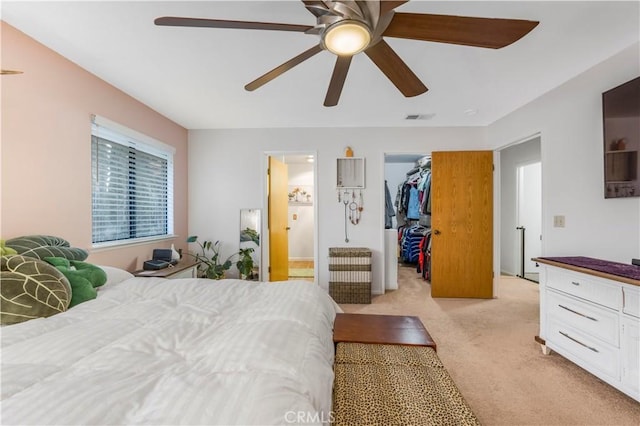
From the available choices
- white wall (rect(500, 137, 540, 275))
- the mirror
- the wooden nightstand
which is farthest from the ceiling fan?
white wall (rect(500, 137, 540, 275))

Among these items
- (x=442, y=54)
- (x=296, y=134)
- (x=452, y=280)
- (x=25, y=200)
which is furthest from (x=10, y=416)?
(x=452, y=280)

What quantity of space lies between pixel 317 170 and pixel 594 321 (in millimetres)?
2998

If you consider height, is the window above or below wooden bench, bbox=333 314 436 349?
above

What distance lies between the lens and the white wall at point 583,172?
196cm

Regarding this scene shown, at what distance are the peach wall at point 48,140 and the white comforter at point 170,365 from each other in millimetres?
1054

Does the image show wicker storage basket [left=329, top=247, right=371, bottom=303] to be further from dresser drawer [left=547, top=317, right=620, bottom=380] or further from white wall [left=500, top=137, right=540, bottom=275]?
white wall [left=500, top=137, right=540, bottom=275]

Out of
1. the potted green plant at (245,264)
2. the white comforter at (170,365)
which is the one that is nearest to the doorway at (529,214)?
the potted green plant at (245,264)

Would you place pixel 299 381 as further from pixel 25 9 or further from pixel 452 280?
pixel 452 280

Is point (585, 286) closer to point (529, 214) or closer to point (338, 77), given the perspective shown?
point (338, 77)

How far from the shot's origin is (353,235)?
3.77m

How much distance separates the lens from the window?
2.43m

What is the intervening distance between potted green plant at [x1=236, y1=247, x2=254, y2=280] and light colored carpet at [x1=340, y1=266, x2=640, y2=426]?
1333 millimetres

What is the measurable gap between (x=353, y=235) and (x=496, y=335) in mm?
1910

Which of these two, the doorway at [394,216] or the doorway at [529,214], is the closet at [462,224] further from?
the doorway at [529,214]
